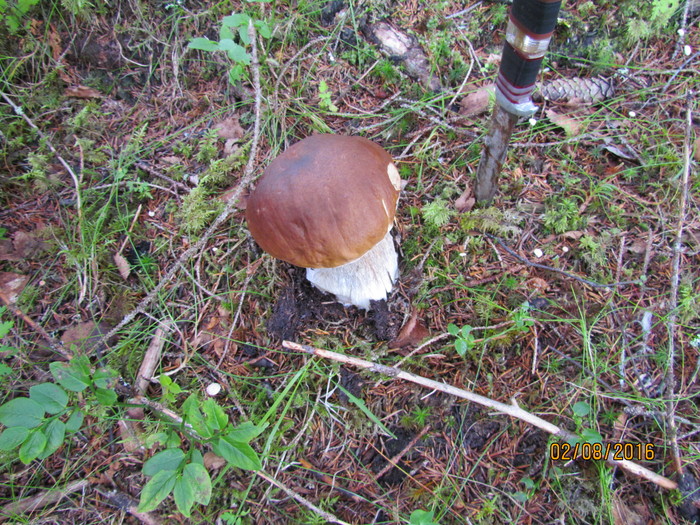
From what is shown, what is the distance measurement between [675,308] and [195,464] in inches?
90.4

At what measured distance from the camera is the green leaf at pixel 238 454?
1290mm

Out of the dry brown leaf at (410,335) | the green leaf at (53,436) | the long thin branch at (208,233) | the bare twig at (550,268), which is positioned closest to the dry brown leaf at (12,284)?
the long thin branch at (208,233)

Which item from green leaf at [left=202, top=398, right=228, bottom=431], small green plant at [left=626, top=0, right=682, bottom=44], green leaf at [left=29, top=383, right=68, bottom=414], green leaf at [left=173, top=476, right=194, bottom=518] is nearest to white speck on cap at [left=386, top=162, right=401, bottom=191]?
green leaf at [left=202, top=398, right=228, bottom=431]

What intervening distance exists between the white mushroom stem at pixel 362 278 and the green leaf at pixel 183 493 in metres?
1.11

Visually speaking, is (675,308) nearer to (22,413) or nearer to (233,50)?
(233,50)

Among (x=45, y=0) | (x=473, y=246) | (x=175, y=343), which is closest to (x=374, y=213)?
(x=473, y=246)

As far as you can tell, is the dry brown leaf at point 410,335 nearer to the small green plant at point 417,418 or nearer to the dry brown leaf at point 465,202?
the small green plant at point 417,418

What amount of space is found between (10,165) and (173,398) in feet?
6.90

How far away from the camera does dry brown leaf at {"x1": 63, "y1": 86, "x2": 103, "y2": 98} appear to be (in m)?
2.73

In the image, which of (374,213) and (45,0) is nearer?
(374,213)

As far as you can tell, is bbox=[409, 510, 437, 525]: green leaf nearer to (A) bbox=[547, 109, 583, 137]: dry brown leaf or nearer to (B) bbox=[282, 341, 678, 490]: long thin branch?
(B) bbox=[282, 341, 678, 490]: long thin branch

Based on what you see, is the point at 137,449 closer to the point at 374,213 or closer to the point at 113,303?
the point at 113,303

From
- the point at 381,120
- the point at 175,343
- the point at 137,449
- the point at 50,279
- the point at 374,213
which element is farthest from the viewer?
the point at 381,120

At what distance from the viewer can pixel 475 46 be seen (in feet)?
8.71
